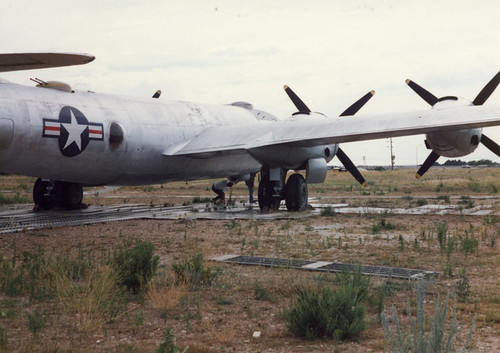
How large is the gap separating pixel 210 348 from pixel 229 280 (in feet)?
11.8

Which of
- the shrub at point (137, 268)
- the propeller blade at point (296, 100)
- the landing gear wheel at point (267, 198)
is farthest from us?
the propeller blade at point (296, 100)

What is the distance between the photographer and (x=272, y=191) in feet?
72.6

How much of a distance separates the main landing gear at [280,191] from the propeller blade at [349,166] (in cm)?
196

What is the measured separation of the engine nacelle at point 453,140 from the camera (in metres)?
18.6

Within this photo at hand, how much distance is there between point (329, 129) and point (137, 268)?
11834mm

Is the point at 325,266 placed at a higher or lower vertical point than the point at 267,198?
lower

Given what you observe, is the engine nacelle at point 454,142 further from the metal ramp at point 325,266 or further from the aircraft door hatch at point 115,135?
the aircraft door hatch at point 115,135

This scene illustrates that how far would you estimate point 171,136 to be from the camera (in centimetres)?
2150

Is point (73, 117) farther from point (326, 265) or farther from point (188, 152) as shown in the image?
point (326, 265)

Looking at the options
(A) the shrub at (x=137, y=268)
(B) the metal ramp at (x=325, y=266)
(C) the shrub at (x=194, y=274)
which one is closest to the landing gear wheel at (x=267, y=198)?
(B) the metal ramp at (x=325, y=266)

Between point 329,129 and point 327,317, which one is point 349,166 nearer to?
point 329,129

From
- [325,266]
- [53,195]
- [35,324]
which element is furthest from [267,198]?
[35,324]

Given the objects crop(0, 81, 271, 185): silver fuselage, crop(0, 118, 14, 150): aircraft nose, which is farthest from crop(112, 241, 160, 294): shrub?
crop(0, 81, 271, 185): silver fuselage

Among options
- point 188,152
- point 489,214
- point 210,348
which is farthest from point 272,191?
point 210,348
